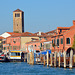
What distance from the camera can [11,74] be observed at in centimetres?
5681

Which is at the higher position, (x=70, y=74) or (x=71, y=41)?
(x=71, y=41)

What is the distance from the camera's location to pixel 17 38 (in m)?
139

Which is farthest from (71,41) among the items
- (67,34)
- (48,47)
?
(48,47)

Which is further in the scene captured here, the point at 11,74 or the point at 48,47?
the point at 48,47

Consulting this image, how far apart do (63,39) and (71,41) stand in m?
2.08

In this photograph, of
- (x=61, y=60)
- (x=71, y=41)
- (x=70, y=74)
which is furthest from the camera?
(x=71, y=41)

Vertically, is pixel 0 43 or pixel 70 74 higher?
pixel 0 43

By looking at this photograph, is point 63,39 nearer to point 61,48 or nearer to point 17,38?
point 61,48

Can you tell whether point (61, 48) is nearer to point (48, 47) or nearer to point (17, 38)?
point (48, 47)

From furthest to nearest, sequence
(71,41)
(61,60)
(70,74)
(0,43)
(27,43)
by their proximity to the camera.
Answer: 1. (0,43)
2. (27,43)
3. (71,41)
4. (61,60)
5. (70,74)

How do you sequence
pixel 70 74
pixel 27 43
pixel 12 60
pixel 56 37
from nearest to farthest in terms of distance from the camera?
pixel 70 74, pixel 56 37, pixel 12 60, pixel 27 43

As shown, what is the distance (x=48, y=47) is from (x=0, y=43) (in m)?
71.5

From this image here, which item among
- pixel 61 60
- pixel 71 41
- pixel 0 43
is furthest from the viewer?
pixel 0 43

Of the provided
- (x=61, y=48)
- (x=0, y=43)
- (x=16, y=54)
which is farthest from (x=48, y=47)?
(x=0, y=43)
